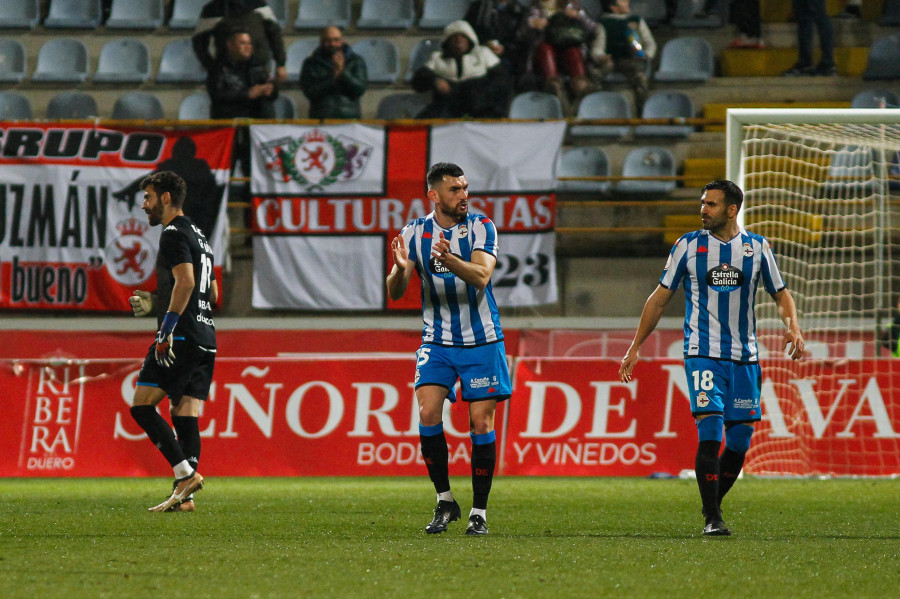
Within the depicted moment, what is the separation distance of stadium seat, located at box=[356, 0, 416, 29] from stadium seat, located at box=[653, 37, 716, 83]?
333 cm

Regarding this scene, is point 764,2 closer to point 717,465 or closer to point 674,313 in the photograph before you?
point 674,313

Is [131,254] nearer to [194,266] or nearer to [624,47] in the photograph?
[194,266]

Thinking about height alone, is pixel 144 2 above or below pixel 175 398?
above

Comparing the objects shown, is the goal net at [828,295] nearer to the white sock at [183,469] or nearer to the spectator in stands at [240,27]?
the white sock at [183,469]

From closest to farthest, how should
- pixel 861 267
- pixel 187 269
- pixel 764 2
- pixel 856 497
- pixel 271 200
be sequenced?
1. pixel 187 269
2. pixel 856 497
3. pixel 861 267
4. pixel 271 200
5. pixel 764 2

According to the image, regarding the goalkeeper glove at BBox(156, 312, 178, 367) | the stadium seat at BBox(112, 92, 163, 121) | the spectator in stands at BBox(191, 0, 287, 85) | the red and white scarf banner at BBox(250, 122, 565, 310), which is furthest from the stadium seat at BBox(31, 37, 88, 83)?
the goalkeeper glove at BBox(156, 312, 178, 367)

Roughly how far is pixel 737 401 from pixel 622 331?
681 centimetres

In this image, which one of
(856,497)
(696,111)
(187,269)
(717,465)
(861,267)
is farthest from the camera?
(696,111)

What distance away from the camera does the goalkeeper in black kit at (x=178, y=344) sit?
7.54 meters

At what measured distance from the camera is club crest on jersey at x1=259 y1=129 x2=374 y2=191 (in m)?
13.7

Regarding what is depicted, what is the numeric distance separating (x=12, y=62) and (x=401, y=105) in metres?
5.28

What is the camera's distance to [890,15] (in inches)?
656

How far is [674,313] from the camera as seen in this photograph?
14.1 meters

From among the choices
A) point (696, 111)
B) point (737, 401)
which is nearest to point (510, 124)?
point (696, 111)
